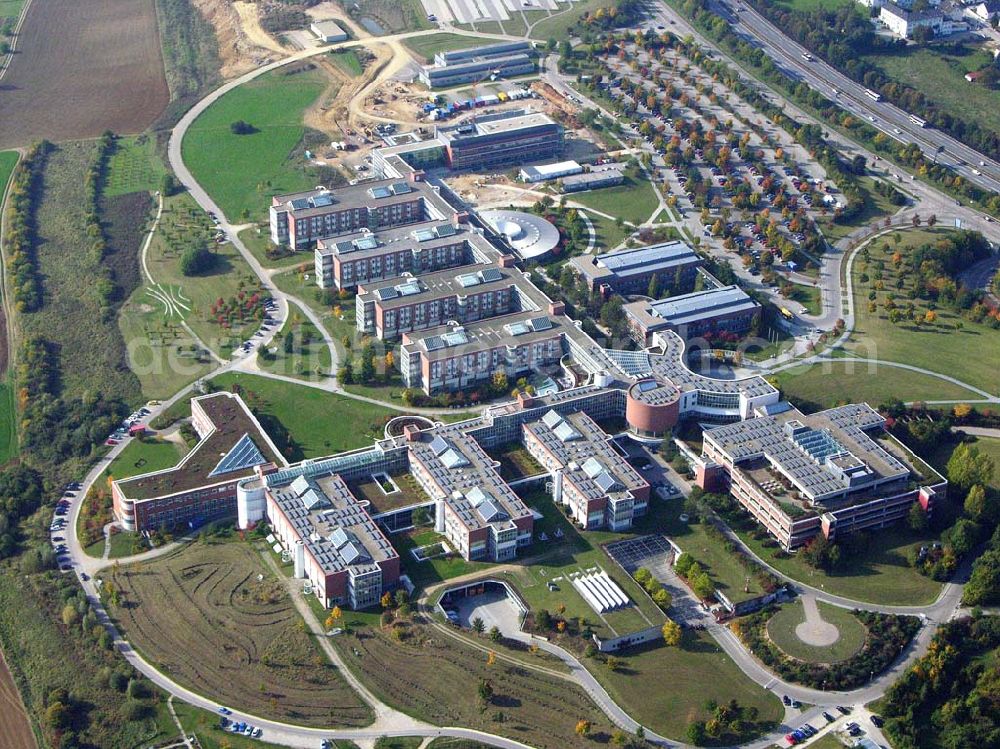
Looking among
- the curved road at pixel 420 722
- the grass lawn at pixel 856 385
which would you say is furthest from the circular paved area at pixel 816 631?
the grass lawn at pixel 856 385

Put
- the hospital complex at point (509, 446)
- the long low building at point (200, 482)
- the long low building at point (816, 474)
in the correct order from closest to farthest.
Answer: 1. the hospital complex at point (509, 446)
2. the long low building at point (200, 482)
3. the long low building at point (816, 474)

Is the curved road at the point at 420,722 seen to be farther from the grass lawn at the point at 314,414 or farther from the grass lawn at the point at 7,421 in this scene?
the grass lawn at the point at 314,414

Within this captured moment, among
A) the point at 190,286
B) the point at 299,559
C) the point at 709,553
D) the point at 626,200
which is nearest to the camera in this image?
the point at 299,559

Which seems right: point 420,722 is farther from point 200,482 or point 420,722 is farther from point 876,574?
point 876,574

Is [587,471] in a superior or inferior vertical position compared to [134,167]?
superior

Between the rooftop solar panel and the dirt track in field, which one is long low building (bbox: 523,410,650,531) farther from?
the dirt track in field

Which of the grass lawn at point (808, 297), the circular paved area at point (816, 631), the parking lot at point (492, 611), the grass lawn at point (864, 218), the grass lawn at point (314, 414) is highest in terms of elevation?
the grass lawn at point (864, 218)

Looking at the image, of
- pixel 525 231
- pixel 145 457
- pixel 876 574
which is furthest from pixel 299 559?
pixel 525 231
